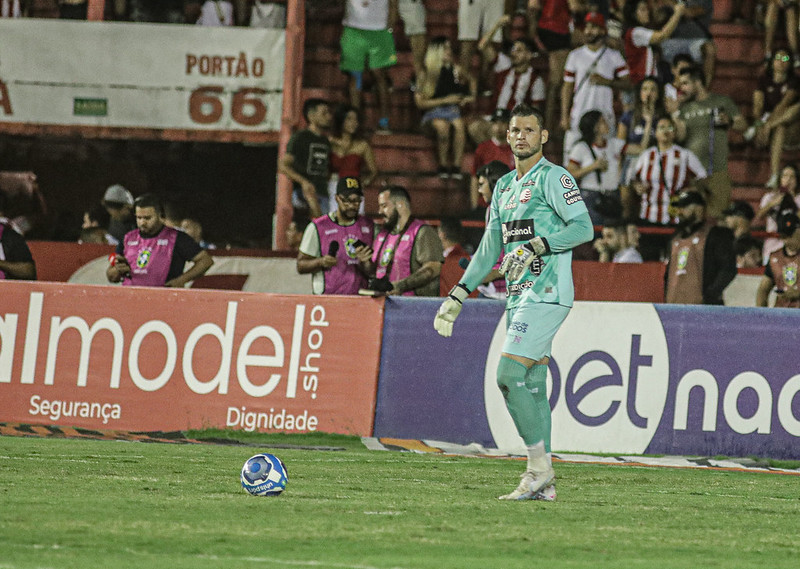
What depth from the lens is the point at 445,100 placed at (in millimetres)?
A: 18562

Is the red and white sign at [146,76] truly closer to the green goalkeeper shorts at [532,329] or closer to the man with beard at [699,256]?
the man with beard at [699,256]

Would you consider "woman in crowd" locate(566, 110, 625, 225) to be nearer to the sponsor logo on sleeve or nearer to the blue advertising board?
the blue advertising board

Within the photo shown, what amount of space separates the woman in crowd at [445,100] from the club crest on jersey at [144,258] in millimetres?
6356

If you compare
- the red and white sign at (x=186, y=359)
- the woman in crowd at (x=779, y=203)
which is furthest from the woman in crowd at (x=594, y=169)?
the red and white sign at (x=186, y=359)

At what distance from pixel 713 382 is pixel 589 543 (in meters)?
6.07

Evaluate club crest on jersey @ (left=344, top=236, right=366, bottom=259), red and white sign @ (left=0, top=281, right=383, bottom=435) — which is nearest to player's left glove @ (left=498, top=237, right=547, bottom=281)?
red and white sign @ (left=0, top=281, right=383, bottom=435)

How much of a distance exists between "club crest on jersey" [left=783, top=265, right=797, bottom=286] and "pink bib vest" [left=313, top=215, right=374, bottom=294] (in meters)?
4.20

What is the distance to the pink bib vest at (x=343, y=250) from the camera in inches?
518

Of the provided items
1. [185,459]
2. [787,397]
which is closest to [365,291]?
[185,459]

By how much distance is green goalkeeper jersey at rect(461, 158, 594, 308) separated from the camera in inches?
321

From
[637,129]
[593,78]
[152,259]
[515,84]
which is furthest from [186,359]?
[637,129]

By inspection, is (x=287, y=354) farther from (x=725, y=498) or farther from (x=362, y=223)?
(x=725, y=498)

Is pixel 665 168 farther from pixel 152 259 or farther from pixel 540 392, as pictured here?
pixel 540 392

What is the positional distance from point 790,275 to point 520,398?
21.5 feet
